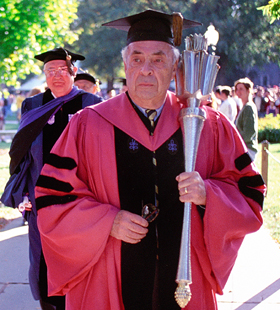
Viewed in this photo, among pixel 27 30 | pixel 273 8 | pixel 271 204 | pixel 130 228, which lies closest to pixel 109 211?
pixel 130 228

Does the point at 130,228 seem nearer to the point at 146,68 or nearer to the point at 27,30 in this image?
the point at 146,68

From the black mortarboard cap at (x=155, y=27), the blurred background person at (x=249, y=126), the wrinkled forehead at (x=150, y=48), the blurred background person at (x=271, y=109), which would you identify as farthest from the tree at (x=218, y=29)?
the wrinkled forehead at (x=150, y=48)

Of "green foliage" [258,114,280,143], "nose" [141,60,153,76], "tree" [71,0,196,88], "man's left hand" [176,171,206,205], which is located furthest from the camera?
"tree" [71,0,196,88]

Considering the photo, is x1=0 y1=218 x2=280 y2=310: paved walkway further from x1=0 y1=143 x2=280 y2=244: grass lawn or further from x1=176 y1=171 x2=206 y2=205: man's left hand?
x1=176 y1=171 x2=206 y2=205: man's left hand

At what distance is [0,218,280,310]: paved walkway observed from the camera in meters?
4.42

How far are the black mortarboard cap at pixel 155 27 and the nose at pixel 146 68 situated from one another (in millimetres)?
143

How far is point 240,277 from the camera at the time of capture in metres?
5.05

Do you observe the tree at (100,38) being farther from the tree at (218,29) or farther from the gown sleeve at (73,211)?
the gown sleeve at (73,211)

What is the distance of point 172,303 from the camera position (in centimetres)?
251

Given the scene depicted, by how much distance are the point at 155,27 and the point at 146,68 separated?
10.4 inches

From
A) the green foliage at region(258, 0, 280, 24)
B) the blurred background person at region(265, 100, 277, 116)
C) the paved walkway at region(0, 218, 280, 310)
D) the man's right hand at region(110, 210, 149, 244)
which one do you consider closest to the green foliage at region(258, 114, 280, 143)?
the blurred background person at region(265, 100, 277, 116)

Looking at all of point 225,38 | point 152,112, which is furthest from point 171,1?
point 152,112

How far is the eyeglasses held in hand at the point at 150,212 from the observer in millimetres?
2362

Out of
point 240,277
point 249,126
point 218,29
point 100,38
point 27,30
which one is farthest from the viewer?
point 100,38
